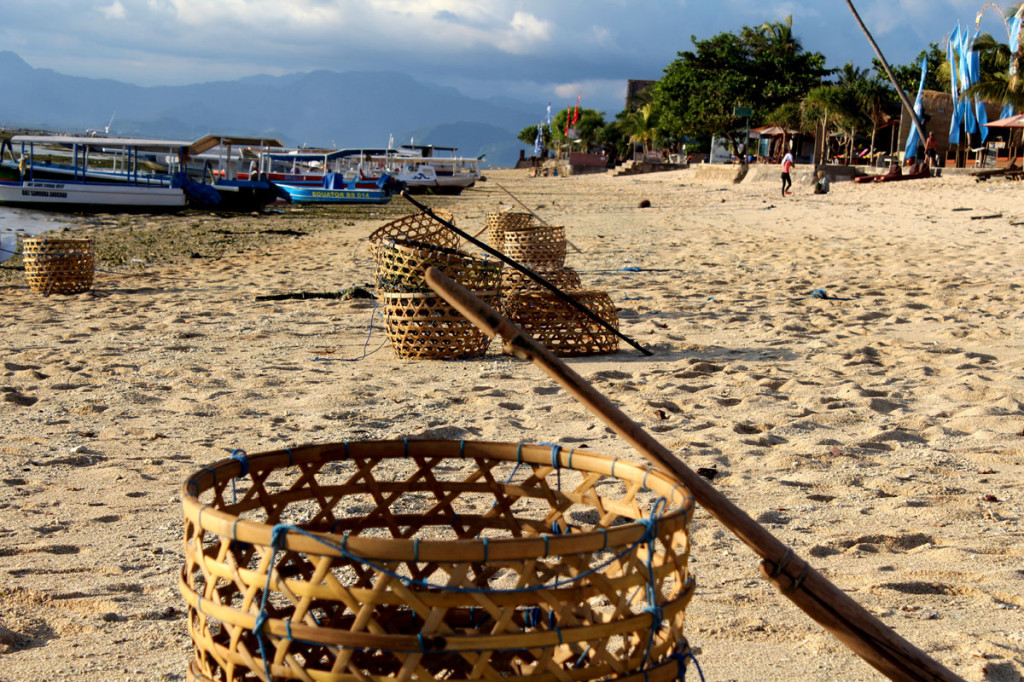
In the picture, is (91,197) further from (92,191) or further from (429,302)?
(429,302)

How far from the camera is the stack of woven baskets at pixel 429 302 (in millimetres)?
6602

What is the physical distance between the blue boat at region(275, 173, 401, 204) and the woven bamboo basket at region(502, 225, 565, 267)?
20236 millimetres

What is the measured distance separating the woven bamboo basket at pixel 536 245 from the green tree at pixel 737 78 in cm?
3828

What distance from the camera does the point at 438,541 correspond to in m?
1.63

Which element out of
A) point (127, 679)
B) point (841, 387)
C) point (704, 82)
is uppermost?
point (704, 82)

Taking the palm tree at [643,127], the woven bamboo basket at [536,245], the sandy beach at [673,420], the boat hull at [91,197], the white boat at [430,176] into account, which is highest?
the palm tree at [643,127]

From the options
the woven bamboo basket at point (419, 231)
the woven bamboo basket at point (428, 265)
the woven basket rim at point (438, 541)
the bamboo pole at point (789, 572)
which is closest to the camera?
the woven basket rim at point (438, 541)

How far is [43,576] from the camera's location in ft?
10.3

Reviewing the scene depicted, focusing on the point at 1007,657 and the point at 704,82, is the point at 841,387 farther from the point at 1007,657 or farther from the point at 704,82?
the point at 704,82

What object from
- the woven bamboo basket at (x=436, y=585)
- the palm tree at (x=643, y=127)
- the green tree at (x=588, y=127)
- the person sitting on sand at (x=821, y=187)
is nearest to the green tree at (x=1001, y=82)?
the person sitting on sand at (x=821, y=187)

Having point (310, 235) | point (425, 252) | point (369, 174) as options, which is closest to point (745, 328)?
point (425, 252)

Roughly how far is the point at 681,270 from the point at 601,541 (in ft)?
32.2

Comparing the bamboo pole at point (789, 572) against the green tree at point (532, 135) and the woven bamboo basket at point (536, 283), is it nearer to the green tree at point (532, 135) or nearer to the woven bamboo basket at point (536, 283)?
the woven bamboo basket at point (536, 283)

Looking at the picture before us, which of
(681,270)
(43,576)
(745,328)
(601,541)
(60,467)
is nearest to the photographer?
(601,541)
